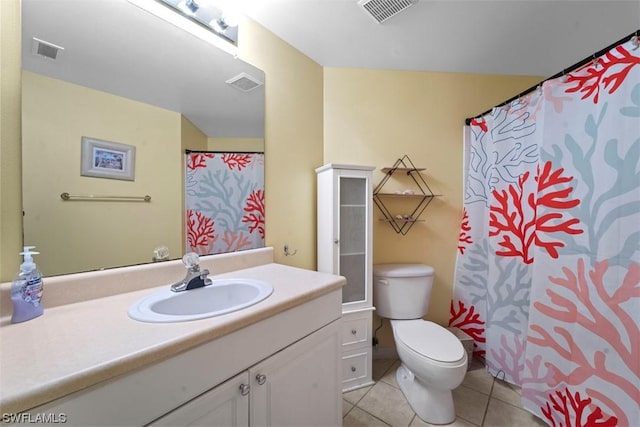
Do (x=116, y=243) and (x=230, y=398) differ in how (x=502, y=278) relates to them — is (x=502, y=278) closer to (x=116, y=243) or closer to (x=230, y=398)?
(x=230, y=398)

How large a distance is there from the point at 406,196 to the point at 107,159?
176cm

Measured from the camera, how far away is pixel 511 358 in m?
1.57

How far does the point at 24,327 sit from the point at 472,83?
108 inches

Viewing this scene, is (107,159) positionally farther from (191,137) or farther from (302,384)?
(302,384)

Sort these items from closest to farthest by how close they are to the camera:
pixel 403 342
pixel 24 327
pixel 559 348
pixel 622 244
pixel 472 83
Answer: pixel 24 327 < pixel 622 244 < pixel 559 348 < pixel 403 342 < pixel 472 83

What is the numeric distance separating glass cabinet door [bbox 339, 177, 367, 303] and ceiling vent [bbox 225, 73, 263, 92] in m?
0.77

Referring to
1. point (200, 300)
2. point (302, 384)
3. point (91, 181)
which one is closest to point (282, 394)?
point (302, 384)

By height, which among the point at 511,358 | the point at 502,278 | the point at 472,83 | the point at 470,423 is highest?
the point at 472,83

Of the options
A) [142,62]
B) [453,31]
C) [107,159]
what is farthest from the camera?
[453,31]

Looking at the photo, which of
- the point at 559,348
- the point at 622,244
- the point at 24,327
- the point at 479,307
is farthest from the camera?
the point at 479,307

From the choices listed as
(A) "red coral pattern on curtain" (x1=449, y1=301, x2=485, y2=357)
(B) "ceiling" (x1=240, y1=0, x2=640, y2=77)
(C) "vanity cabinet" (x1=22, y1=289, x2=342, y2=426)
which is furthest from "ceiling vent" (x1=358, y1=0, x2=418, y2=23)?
(A) "red coral pattern on curtain" (x1=449, y1=301, x2=485, y2=357)

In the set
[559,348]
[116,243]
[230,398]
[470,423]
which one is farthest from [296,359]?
[559,348]

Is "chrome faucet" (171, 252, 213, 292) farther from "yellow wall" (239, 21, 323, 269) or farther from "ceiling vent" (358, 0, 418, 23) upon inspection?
"ceiling vent" (358, 0, 418, 23)

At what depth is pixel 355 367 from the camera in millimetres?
1567
